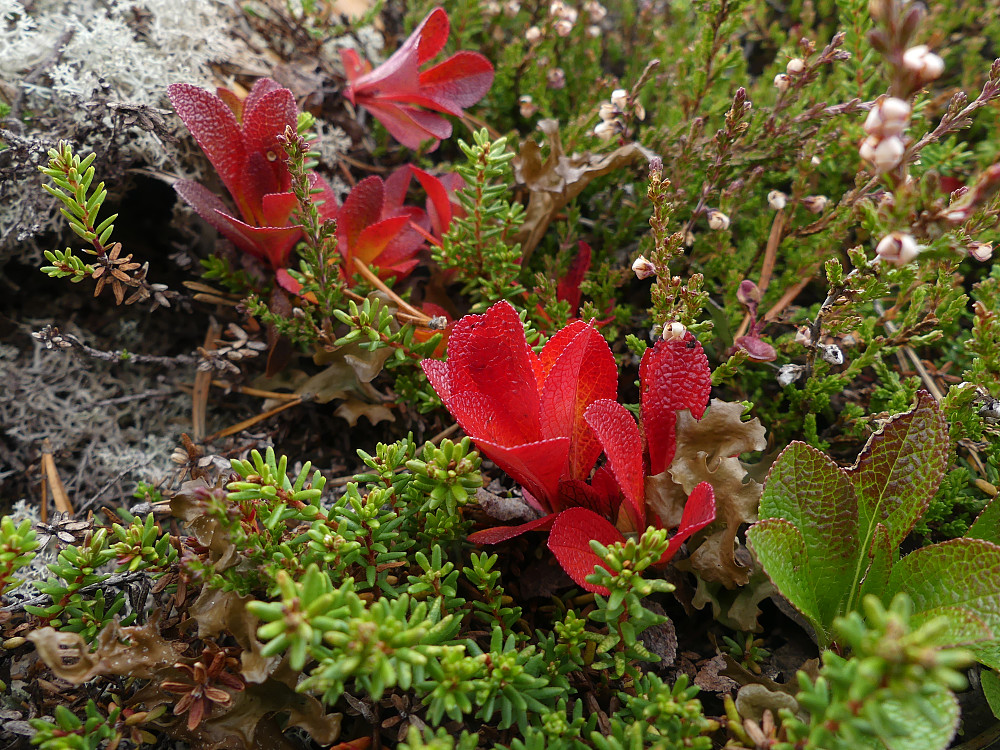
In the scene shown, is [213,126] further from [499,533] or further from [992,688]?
[992,688]

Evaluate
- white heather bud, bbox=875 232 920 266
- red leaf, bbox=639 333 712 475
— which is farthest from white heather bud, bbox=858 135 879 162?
red leaf, bbox=639 333 712 475

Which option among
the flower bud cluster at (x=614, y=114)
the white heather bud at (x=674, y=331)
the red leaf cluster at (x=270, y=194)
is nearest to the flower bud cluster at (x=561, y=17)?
the flower bud cluster at (x=614, y=114)

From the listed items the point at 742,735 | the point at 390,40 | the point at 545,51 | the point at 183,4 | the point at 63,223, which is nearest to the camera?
the point at 742,735

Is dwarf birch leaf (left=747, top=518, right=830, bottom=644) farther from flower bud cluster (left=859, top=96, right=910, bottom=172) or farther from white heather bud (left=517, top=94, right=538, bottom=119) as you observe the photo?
white heather bud (left=517, top=94, right=538, bottom=119)

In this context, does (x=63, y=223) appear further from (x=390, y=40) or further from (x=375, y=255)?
(x=390, y=40)

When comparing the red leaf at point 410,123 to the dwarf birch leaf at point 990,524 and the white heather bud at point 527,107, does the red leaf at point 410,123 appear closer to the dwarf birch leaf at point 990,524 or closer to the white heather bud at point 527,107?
the white heather bud at point 527,107

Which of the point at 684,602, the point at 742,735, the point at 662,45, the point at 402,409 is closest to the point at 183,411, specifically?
the point at 402,409
